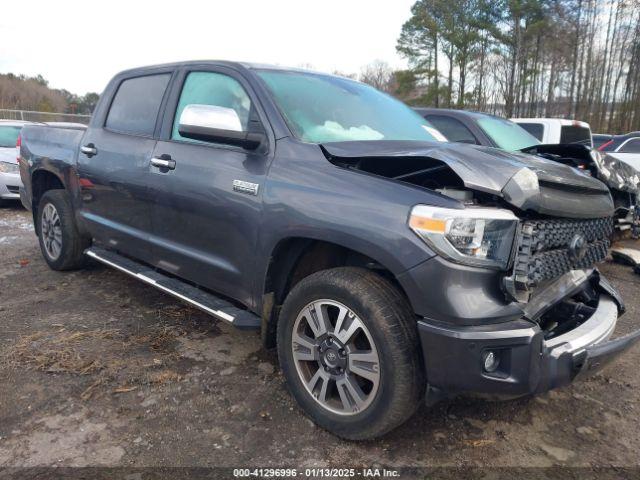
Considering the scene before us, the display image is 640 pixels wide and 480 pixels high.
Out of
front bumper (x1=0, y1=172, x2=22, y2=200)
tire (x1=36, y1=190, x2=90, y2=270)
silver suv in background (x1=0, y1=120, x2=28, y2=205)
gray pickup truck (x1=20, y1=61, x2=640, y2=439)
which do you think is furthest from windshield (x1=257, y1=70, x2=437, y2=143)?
front bumper (x1=0, y1=172, x2=22, y2=200)

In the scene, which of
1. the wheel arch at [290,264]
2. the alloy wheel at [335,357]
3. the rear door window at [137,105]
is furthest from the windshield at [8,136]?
the alloy wheel at [335,357]

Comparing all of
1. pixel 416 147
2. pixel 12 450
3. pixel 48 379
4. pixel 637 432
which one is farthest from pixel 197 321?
pixel 637 432

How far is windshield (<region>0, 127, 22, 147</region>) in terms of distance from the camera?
31.2 feet

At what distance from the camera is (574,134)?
837 cm

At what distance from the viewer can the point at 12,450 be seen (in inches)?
93.2

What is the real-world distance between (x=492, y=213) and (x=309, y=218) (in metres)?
0.86

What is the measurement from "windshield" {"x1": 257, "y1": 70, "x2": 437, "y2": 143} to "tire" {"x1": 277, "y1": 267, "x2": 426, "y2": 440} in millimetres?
908

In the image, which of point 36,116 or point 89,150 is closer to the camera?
point 89,150

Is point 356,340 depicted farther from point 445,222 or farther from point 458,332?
point 445,222

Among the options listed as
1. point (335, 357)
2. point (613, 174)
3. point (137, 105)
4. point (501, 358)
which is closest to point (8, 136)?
point (137, 105)

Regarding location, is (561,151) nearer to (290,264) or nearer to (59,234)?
(290,264)

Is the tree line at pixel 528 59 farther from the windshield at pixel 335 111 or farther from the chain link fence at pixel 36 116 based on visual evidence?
the windshield at pixel 335 111

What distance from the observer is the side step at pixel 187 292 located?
2.94 meters

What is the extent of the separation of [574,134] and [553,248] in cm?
690
